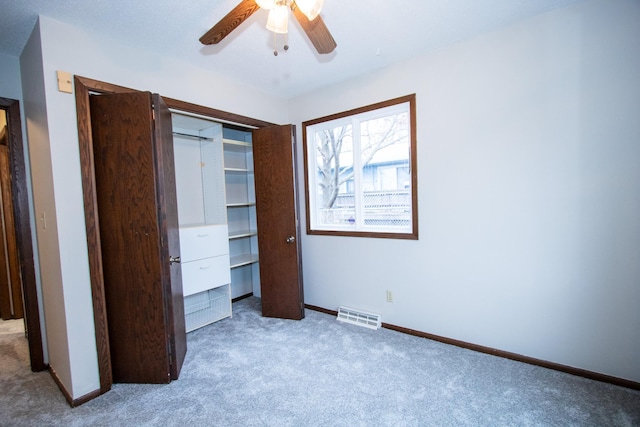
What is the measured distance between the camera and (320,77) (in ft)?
9.50

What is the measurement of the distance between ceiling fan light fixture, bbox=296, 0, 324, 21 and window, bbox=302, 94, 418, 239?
151 centimetres

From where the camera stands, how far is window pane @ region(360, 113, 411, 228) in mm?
2732

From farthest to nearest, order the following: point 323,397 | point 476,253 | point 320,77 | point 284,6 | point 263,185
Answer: point 263,185 < point 320,77 < point 476,253 < point 323,397 < point 284,6

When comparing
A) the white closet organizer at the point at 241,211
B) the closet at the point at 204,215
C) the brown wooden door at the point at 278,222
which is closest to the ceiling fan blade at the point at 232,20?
the closet at the point at 204,215

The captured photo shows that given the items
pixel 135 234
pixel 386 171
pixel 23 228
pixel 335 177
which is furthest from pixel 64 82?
pixel 386 171

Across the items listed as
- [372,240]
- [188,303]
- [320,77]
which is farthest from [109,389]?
[320,77]

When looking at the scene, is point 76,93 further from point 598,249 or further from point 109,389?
point 598,249

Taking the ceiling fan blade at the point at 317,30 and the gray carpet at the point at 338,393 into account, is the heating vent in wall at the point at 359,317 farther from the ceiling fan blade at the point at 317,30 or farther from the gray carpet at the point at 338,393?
the ceiling fan blade at the point at 317,30

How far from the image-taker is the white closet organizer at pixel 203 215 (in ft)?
9.82

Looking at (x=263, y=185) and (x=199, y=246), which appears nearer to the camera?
(x=199, y=246)

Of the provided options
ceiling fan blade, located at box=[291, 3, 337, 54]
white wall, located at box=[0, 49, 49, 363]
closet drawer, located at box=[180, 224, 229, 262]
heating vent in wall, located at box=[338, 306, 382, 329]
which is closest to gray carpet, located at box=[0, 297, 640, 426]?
heating vent in wall, located at box=[338, 306, 382, 329]

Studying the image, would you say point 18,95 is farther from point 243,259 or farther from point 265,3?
point 243,259

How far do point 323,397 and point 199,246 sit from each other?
186 centimetres

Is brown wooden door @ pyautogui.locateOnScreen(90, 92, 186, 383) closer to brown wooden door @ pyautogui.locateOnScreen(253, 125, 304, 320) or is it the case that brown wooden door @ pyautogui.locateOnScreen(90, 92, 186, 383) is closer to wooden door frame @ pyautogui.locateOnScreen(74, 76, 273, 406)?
wooden door frame @ pyautogui.locateOnScreen(74, 76, 273, 406)
